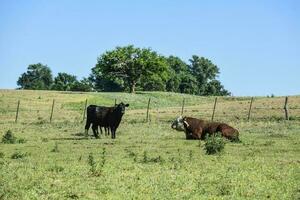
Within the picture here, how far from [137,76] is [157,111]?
4631 centimetres

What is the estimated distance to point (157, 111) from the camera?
183 feet

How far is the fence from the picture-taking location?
4428cm

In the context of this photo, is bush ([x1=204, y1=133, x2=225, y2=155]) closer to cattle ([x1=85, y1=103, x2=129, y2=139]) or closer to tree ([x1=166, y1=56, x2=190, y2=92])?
cattle ([x1=85, y1=103, x2=129, y2=139])

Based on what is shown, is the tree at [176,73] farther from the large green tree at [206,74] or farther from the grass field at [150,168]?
the grass field at [150,168]

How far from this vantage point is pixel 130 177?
48.3 feet

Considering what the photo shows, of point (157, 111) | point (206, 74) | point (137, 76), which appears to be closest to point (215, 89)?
point (206, 74)

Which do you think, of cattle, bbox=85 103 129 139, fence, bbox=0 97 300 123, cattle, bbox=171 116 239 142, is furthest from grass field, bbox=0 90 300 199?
fence, bbox=0 97 300 123

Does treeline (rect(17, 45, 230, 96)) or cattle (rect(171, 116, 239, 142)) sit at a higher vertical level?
treeline (rect(17, 45, 230, 96))

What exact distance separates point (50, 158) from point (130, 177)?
6.00m

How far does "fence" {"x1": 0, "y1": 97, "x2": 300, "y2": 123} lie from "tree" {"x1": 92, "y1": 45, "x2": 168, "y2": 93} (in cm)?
1946

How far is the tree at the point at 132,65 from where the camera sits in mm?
99812

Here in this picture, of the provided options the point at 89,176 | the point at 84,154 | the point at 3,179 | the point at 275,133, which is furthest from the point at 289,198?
the point at 275,133

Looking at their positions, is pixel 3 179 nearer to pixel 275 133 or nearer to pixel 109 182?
pixel 109 182

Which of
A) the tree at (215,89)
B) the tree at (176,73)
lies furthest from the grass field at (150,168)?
the tree at (215,89)
